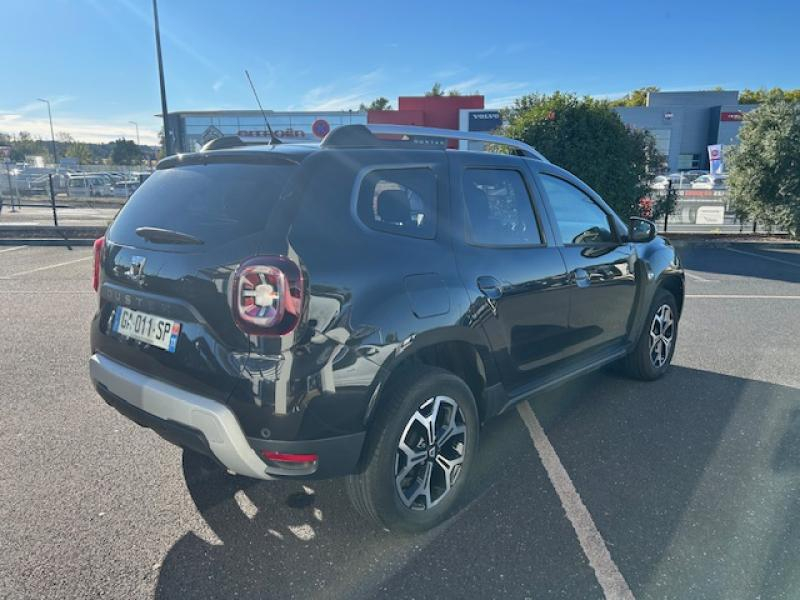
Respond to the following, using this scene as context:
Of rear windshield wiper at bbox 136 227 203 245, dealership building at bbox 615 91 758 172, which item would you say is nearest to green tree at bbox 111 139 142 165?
dealership building at bbox 615 91 758 172

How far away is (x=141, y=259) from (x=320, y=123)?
51.6 ft

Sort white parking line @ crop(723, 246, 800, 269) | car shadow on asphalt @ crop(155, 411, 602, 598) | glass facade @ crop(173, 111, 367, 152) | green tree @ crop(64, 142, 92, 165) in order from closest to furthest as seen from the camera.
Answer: car shadow on asphalt @ crop(155, 411, 602, 598) → white parking line @ crop(723, 246, 800, 269) → glass facade @ crop(173, 111, 367, 152) → green tree @ crop(64, 142, 92, 165)

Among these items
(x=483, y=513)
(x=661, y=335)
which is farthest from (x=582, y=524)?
(x=661, y=335)

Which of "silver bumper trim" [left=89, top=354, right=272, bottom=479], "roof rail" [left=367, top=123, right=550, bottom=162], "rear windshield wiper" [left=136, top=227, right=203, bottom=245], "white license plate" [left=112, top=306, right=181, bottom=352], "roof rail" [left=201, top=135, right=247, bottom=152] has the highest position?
"roof rail" [left=367, top=123, right=550, bottom=162]

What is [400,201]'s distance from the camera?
2635 millimetres

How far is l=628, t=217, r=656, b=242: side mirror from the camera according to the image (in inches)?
161

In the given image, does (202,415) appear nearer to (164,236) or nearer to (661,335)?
(164,236)

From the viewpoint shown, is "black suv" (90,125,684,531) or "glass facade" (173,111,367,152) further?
"glass facade" (173,111,367,152)

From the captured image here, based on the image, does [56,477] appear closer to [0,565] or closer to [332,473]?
[0,565]

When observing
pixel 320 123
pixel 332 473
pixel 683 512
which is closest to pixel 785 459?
pixel 683 512

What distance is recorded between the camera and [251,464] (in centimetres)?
221

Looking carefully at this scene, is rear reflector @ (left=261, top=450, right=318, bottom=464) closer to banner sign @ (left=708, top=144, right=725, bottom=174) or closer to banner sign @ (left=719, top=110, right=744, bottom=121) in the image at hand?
banner sign @ (left=708, top=144, right=725, bottom=174)

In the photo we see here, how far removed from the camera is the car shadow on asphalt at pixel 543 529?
90.7 inches

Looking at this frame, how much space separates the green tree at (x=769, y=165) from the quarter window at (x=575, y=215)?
38.9ft
